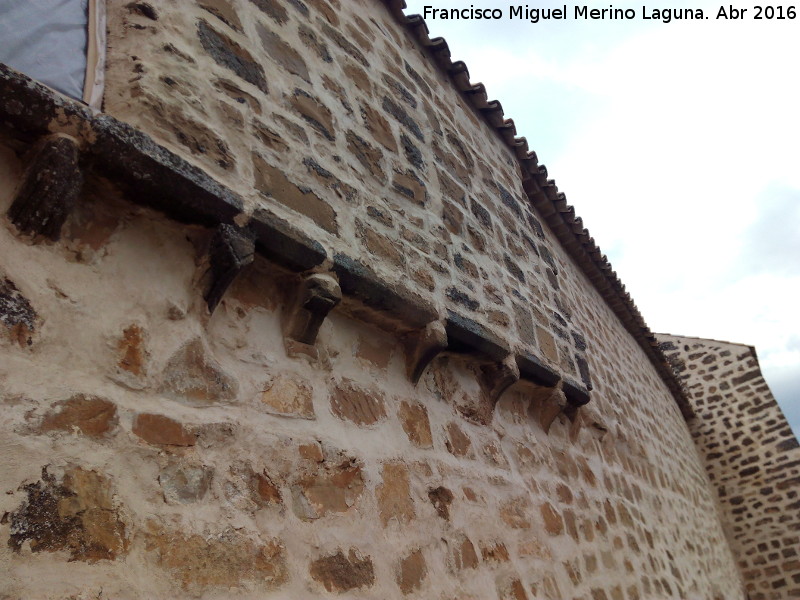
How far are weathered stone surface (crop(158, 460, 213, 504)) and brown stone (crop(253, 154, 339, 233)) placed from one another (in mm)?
841

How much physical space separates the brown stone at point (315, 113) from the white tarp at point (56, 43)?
65cm

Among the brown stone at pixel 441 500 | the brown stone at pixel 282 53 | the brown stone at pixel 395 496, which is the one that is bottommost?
the brown stone at pixel 441 500

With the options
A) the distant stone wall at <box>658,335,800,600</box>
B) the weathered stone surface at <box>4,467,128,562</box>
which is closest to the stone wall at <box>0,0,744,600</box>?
the weathered stone surface at <box>4,467,128,562</box>

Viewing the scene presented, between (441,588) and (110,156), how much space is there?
156 cm

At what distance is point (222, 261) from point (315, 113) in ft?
2.97

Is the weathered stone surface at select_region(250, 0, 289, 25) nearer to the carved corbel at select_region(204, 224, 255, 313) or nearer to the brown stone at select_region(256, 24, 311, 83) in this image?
the brown stone at select_region(256, 24, 311, 83)

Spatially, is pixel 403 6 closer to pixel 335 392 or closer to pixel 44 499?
pixel 335 392

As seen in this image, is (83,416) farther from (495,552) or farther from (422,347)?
(495,552)

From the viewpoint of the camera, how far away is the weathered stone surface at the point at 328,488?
1395 mm

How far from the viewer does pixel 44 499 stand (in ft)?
3.13

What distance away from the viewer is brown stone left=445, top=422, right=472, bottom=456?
2.08 meters

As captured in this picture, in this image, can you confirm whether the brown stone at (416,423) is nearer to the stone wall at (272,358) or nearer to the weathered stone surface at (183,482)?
the stone wall at (272,358)

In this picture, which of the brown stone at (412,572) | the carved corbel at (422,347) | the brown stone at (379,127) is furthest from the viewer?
the brown stone at (379,127)

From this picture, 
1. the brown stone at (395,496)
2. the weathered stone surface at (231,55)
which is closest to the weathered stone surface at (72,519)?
the brown stone at (395,496)
